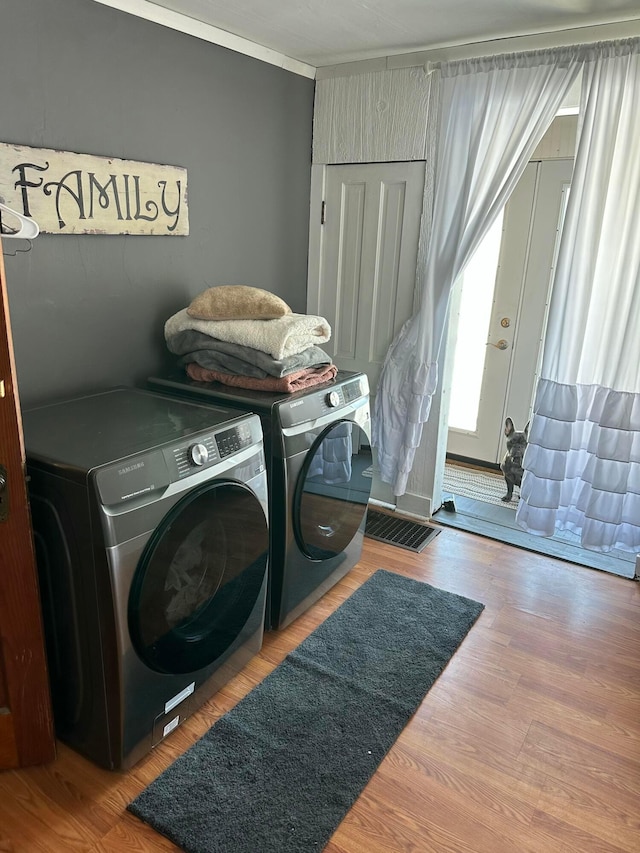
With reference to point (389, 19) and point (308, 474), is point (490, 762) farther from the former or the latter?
point (389, 19)

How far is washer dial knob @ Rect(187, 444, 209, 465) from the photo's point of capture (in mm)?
1586

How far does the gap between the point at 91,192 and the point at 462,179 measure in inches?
59.2

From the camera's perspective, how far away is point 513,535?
2.95 metres

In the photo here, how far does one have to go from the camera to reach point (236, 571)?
1833 mm

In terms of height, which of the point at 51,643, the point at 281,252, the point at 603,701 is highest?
the point at 281,252

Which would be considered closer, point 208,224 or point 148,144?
point 148,144

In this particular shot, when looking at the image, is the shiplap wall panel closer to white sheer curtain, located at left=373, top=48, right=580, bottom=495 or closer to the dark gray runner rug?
white sheer curtain, located at left=373, top=48, right=580, bottom=495

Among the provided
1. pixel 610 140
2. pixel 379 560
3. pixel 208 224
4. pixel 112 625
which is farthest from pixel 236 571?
pixel 610 140

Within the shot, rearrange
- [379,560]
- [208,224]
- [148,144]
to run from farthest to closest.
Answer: [379,560]
[208,224]
[148,144]

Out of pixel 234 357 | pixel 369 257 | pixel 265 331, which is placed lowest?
pixel 234 357

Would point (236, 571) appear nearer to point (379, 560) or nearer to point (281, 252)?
point (379, 560)

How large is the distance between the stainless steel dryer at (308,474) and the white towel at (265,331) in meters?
0.16

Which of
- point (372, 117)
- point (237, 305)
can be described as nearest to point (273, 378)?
point (237, 305)

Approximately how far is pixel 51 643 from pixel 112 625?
31 centimetres
